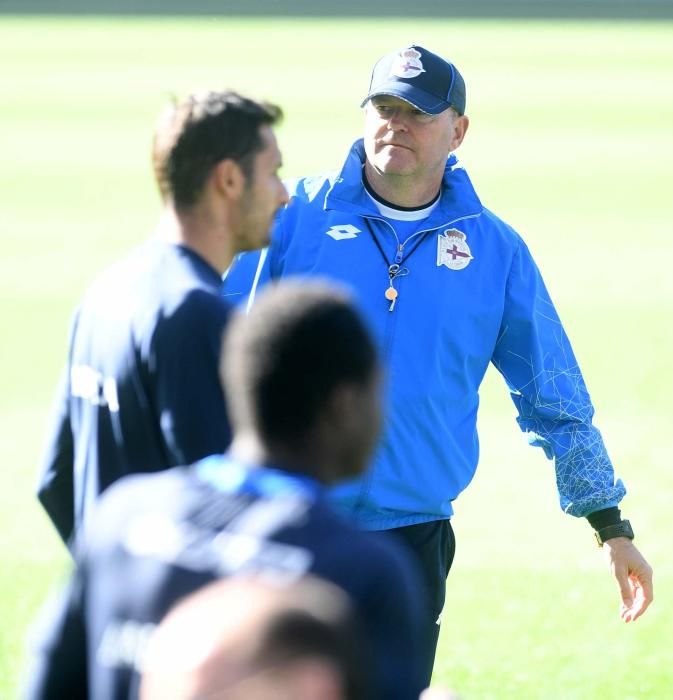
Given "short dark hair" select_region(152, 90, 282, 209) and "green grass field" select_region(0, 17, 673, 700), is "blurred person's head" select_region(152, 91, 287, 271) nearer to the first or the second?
"short dark hair" select_region(152, 90, 282, 209)

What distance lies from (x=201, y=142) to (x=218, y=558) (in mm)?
1404

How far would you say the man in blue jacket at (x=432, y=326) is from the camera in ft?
17.8

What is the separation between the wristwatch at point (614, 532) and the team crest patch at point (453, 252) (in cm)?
107

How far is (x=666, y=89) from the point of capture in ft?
110

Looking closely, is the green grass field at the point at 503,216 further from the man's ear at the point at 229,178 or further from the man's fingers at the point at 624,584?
the man's fingers at the point at 624,584

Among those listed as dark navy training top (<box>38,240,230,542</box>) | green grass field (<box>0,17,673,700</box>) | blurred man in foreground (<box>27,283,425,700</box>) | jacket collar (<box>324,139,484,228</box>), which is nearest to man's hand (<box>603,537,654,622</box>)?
jacket collar (<box>324,139,484,228</box>)

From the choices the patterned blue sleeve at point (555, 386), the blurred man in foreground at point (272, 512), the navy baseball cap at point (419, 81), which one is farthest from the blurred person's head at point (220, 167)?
the navy baseball cap at point (419, 81)

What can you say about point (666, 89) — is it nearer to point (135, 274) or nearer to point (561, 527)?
point (561, 527)

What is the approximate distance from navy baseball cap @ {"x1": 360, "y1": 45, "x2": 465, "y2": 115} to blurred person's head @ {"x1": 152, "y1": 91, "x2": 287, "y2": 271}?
2.09 meters

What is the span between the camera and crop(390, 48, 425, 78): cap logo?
5832 mm

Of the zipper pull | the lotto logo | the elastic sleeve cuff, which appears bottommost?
the elastic sleeve cuff

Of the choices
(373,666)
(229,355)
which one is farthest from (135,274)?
(373,666)

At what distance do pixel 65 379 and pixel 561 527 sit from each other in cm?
641

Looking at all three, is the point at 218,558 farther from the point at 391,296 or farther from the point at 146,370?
the point at 391,296
